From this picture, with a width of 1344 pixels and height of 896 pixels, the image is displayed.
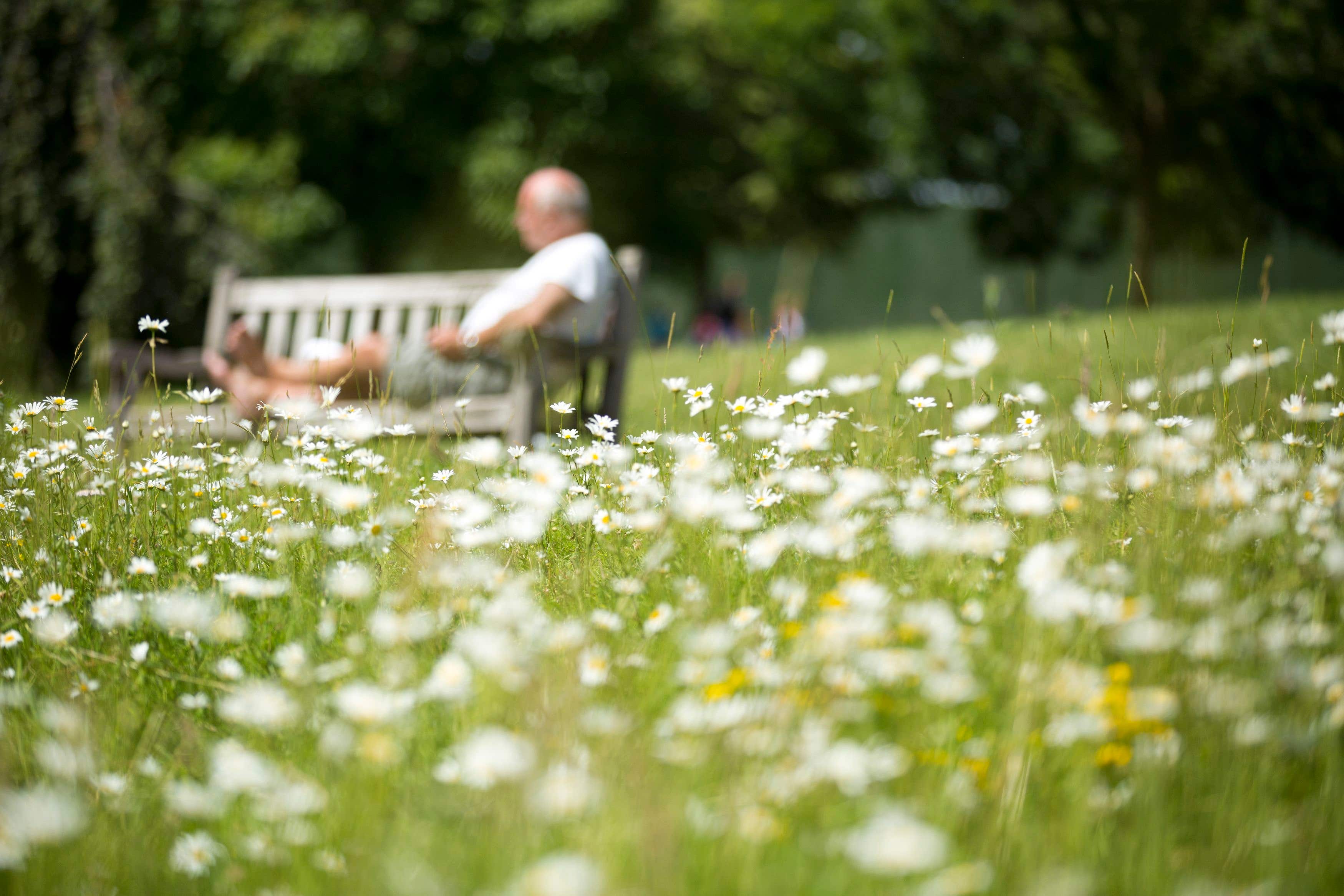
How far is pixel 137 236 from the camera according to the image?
37.2 feet

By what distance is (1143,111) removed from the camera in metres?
17.2

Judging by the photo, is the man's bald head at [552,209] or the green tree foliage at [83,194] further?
the green tree foliage at [83,194]

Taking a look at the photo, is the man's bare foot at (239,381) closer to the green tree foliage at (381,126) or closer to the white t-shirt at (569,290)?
the white t-shirt at (569,290)

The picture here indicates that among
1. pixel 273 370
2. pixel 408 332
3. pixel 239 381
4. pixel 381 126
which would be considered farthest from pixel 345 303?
pixel 381 126

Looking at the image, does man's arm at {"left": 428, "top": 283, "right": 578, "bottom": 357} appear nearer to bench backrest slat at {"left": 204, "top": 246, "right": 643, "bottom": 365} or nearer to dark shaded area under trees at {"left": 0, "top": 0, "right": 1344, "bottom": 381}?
bench backrest slat at {"left": 204, "top": 246, "right": 643, "bottom": 365}

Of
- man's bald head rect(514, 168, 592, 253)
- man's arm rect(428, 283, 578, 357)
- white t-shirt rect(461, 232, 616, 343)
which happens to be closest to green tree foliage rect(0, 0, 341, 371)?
man's bald head rect(514, 168, 592, 253)

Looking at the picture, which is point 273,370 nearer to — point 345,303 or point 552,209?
point 345,303

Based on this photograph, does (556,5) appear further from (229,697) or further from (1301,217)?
(229,697)

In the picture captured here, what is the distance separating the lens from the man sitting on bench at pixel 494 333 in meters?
3.64

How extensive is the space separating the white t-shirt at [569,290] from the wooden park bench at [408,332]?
0.07 metres

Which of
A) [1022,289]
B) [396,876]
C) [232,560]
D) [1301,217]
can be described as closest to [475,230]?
[1022,289]

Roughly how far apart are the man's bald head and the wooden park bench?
26cm

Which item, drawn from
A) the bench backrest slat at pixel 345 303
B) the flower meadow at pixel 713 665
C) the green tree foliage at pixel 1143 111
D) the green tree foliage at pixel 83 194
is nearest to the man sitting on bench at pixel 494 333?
the bench backrest slat at pixel 345 303

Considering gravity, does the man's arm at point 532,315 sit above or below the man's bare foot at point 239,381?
above
